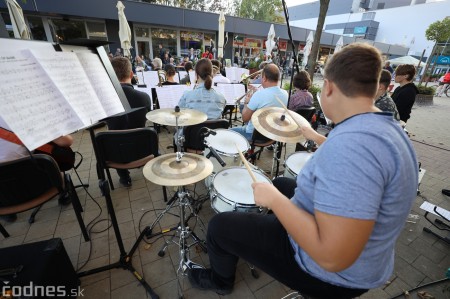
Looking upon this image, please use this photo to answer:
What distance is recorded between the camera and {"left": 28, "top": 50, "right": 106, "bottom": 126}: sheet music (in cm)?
116

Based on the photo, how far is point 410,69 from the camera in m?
3.97

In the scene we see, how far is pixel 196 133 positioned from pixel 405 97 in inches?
157

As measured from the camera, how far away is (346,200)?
2.51ft

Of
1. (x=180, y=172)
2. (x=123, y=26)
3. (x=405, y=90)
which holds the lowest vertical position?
(x=180, y=172)

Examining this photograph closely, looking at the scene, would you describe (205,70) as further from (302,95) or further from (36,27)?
(36,27)

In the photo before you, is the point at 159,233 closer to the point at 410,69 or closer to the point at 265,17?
the point at 410,69

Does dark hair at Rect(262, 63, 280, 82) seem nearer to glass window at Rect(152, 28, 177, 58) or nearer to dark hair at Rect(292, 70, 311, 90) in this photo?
dark hair at Rect(292, 70, 311, 90)

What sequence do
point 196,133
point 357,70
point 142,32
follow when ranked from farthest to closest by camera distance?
point 142,32, point 196,133, point 357,70

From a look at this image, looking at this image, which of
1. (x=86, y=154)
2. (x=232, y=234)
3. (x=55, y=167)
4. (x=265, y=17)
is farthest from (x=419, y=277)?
(x=265, y=17)

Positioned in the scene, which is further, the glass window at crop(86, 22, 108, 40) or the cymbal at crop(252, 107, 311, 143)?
the glass window at crop(86, 22, 108, 40)

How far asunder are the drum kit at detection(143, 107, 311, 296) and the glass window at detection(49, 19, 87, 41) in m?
14.5

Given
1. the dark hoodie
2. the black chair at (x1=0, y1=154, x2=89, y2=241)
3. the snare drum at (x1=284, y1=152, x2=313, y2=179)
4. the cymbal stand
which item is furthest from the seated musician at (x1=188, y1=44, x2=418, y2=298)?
the dark hoodie

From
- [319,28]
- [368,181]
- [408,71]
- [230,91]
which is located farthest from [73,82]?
[319,28]

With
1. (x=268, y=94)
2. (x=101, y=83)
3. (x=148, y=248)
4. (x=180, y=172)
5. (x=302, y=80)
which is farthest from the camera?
(x=302, y=80)
